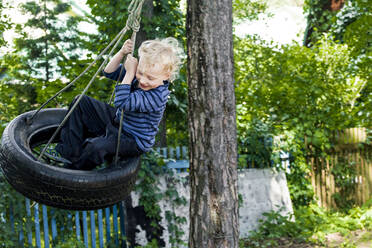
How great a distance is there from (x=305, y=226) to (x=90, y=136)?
4.20 meters

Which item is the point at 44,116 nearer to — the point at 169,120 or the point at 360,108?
the point at 169,120

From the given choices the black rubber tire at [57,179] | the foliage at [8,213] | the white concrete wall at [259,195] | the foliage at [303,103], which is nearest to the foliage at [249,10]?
the foliage at [303,103]

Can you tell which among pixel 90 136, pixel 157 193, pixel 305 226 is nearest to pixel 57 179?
pixel 90 136

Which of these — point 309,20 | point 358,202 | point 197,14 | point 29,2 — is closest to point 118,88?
point 197,14

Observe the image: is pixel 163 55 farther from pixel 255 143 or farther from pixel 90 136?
pixel 255 143

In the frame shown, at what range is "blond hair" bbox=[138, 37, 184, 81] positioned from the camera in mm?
2512

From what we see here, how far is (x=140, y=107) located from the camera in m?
2.48

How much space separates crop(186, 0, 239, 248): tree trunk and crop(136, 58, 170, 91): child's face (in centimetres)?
81

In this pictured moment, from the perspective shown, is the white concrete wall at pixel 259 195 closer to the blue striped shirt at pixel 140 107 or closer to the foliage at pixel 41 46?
the blue striped shirt at pixel 140 107

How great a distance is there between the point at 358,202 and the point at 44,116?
6.04 metres

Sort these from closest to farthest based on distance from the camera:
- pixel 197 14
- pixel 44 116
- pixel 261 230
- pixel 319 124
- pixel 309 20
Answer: pixel 44 116 < pixel 197 14 < pixel 261 230 < pixel 319 124 < pixel 309 20

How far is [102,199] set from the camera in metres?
2.49

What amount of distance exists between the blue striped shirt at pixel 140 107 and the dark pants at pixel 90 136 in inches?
2.4

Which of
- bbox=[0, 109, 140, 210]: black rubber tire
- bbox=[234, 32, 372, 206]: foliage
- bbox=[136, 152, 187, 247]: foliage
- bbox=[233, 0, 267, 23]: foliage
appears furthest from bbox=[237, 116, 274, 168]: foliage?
bbox=[233, 0, 267, 23]: foliage
